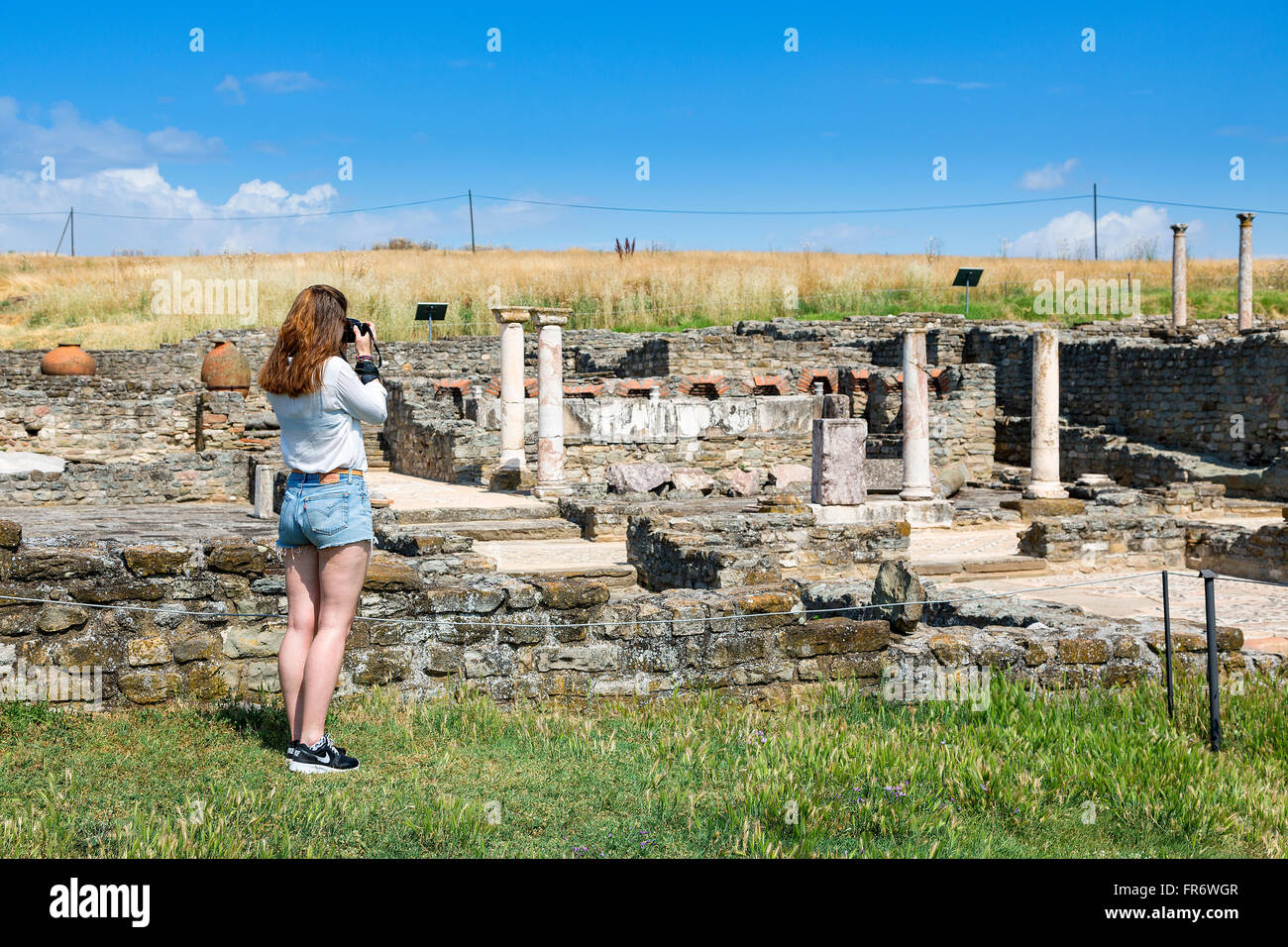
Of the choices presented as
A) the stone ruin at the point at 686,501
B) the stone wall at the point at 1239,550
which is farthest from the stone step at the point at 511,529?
the stone wall at the point at 1239,550

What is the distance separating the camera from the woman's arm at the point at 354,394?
12.8ft

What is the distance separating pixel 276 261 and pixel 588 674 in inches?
1636

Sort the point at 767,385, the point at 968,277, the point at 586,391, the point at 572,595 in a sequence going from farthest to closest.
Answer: the point at 968,277
the point at 767,385
the point at 586,391
the point at 572,595

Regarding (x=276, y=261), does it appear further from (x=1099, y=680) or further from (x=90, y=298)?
(x=1099, y=680)

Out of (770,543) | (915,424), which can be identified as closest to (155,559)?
(770,543)

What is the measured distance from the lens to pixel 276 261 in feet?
142

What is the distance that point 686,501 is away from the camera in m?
16.5

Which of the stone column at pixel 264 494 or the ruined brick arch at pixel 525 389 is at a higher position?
the ruined brick arch at pixel 525 389

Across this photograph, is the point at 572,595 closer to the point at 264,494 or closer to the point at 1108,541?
the point at 1108,541

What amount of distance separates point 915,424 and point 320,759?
1437 cm

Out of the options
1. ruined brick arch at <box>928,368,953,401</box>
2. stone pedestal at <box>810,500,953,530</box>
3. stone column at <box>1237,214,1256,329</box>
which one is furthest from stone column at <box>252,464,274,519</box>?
stone column at <box>1237,214,1256,329</box>

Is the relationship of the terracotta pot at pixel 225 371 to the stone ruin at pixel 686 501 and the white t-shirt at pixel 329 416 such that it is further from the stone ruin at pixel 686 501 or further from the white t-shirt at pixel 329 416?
the white t-shirt at pixel 329 416

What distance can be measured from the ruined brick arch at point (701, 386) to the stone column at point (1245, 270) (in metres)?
14.4

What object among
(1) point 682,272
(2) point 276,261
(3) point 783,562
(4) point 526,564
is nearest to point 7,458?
(4) point 526,564
